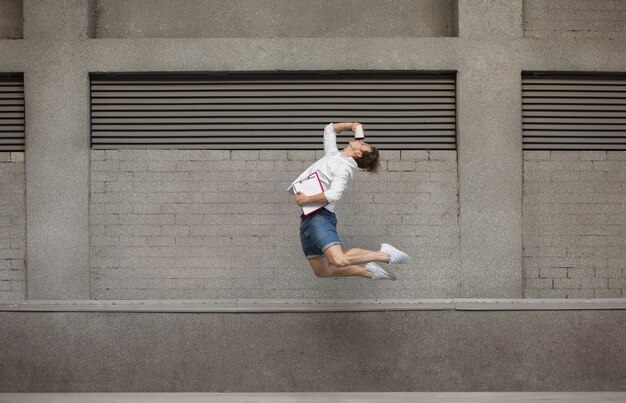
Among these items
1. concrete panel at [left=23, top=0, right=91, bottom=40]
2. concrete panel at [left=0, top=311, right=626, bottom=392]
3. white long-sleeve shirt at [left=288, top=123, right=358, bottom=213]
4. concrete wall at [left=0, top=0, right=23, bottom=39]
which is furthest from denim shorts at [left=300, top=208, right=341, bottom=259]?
concrete wall at [left=0, top=0, right=23, bottom=39]

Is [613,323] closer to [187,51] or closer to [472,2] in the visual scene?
[472,2]

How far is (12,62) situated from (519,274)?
6.35 meters

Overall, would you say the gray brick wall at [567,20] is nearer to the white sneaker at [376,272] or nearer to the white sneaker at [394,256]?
the white sneaker at [394,256]

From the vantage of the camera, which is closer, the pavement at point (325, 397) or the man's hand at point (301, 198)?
the man's hand at point (301, 198)

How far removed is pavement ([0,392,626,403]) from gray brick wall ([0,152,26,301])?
128 cm

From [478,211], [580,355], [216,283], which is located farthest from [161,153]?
[580,355]

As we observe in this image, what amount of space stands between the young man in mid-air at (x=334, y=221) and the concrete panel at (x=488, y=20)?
7.59 ft

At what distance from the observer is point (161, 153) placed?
948 centimetres

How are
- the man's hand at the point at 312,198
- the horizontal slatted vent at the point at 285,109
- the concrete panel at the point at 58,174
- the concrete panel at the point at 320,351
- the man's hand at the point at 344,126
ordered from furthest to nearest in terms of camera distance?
the horizontal slatted vent at the point at 285,109, the concrete panel at the point at 58,174, the concrete panel at the point at 320,351, the man's hand at the point at 344,126, the man's hand at the point at 312,198

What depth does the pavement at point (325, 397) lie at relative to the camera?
827cm

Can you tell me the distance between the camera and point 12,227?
941cm

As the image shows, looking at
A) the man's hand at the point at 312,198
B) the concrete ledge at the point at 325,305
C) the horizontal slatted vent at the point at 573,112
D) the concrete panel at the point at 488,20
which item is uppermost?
the concrete panel at the point at 488,20

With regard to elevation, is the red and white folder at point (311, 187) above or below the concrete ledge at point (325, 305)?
above

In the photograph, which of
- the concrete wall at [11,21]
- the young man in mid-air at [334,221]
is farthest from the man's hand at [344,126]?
the concrete wall at [11,21]
